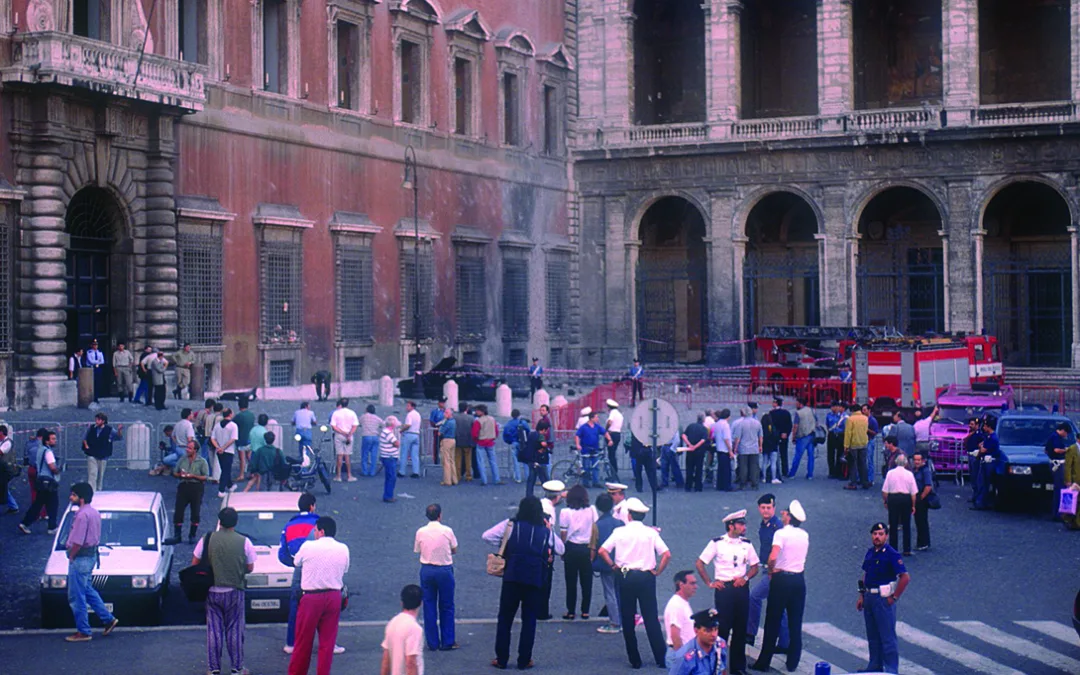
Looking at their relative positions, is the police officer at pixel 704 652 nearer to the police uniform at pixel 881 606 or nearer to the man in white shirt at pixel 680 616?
the man in white shirt at pixel 680 616

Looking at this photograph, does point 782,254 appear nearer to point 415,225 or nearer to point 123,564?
point 415,225

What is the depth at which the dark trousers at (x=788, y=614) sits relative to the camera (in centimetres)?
1420

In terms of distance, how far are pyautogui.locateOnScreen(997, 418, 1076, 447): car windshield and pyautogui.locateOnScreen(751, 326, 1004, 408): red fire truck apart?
913 cm

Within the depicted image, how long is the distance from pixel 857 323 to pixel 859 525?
84.1 feet

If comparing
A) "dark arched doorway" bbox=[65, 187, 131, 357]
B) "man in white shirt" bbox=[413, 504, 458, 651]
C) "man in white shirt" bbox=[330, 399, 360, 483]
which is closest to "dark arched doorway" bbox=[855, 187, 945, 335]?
"dark arched doorway" bbox=[65, 187, 131, 357]

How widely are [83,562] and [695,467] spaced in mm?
13488

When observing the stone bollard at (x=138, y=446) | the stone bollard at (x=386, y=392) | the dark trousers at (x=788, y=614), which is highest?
the stone bollard at (x=386, y=392)

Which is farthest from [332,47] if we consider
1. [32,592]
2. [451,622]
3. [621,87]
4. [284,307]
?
[451,622]

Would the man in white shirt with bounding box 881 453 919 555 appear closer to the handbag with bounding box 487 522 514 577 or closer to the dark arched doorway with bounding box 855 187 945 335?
the handbag with bounding box 487 522 514 577

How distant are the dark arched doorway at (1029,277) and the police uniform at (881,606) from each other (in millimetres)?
35744

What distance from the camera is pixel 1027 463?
2427 centimetres

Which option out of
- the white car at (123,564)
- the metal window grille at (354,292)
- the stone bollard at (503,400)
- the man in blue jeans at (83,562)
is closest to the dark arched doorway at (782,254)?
the metal window grille at (354,292)

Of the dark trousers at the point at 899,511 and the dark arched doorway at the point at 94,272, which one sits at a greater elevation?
the dark arched doorway at the point at 94,272

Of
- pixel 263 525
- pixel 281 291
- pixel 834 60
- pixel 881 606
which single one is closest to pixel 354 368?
pixel 281 291
